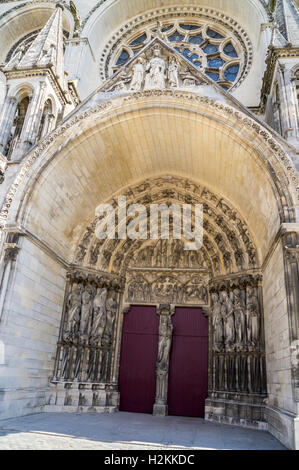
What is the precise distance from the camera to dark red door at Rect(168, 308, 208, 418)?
7.39 m

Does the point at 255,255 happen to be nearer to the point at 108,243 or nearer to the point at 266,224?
the point at 266,224

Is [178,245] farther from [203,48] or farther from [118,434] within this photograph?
[203,48]

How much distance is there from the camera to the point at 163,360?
7.59 m

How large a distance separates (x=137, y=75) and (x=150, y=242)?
385 centimetres

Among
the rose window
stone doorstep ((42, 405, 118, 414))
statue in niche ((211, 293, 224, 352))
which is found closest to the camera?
stone doorstep ((42, 405, 118, 414))

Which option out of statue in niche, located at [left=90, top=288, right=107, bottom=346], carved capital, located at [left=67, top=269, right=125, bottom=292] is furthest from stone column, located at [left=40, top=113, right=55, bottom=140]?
statue in niche, located at [left=90, top=288, right=107, bottom=346]

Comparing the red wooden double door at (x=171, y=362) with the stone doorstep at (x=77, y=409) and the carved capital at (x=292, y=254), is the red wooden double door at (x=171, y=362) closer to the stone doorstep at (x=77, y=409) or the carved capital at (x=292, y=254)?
the stone doorstep at (x=77, y=409)

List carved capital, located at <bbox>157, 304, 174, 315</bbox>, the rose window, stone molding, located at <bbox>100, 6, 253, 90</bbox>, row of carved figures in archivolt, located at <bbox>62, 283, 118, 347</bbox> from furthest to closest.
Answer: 1. stone molding, located at <bbox>100, 6, 253, 90</bbox>
2. the rose window
3. carved capital, located at <bbox>157, 304, 174, 315</bbox>
4. row of carved figures in archivolt, located at <bbox>62, 283, 118, 347</bbox>

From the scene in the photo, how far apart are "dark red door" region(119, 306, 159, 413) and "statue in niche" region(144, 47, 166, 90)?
4.97 meters

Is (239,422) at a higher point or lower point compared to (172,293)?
lower

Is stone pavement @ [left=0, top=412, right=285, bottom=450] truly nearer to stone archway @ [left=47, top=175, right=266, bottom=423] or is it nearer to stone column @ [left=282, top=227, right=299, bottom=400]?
stone archway @ [left=47, top=175, right=266, bottom=423]

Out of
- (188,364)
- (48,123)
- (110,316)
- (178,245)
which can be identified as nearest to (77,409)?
(110,316)
